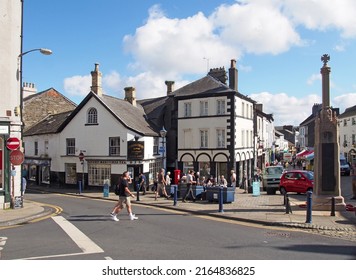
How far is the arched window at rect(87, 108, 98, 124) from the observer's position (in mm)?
31383

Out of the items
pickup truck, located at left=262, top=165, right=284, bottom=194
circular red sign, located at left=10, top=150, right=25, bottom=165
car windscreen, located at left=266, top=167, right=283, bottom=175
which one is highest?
circular red sign, located at left=10, top=150, right=25, bottom=165

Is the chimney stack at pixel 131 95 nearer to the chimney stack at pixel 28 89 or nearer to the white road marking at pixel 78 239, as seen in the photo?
the chimney stack at pixel 28 89

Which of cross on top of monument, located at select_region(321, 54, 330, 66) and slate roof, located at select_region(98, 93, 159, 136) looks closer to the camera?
cross on top of monument, located at select_region(321, 54, 330, 66)

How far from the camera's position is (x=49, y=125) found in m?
37.3

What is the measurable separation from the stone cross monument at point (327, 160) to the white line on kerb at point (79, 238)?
1012cm

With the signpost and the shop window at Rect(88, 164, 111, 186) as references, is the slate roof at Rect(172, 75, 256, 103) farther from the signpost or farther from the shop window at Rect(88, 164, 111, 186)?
the signpost

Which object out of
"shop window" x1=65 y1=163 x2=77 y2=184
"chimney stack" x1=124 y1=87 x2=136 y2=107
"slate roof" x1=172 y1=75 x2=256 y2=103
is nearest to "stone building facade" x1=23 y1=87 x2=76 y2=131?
"shop window" x1=65 y1=163 x2=77 y2=184

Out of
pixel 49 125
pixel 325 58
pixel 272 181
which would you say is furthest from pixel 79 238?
pixel 49 125

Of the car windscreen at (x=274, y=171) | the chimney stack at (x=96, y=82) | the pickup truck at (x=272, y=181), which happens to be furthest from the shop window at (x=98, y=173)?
the pickup truck at (x=272, y=181)

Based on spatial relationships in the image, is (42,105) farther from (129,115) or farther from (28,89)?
(129,115)

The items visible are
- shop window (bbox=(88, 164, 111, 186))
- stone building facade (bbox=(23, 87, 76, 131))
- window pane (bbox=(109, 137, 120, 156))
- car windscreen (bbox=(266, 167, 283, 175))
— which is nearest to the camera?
car windscreen (bbox=(266, 167, 283, 175))

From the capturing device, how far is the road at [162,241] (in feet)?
27.5

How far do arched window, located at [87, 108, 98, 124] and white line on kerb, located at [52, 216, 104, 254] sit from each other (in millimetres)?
18391

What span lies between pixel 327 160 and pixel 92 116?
21358 mm
